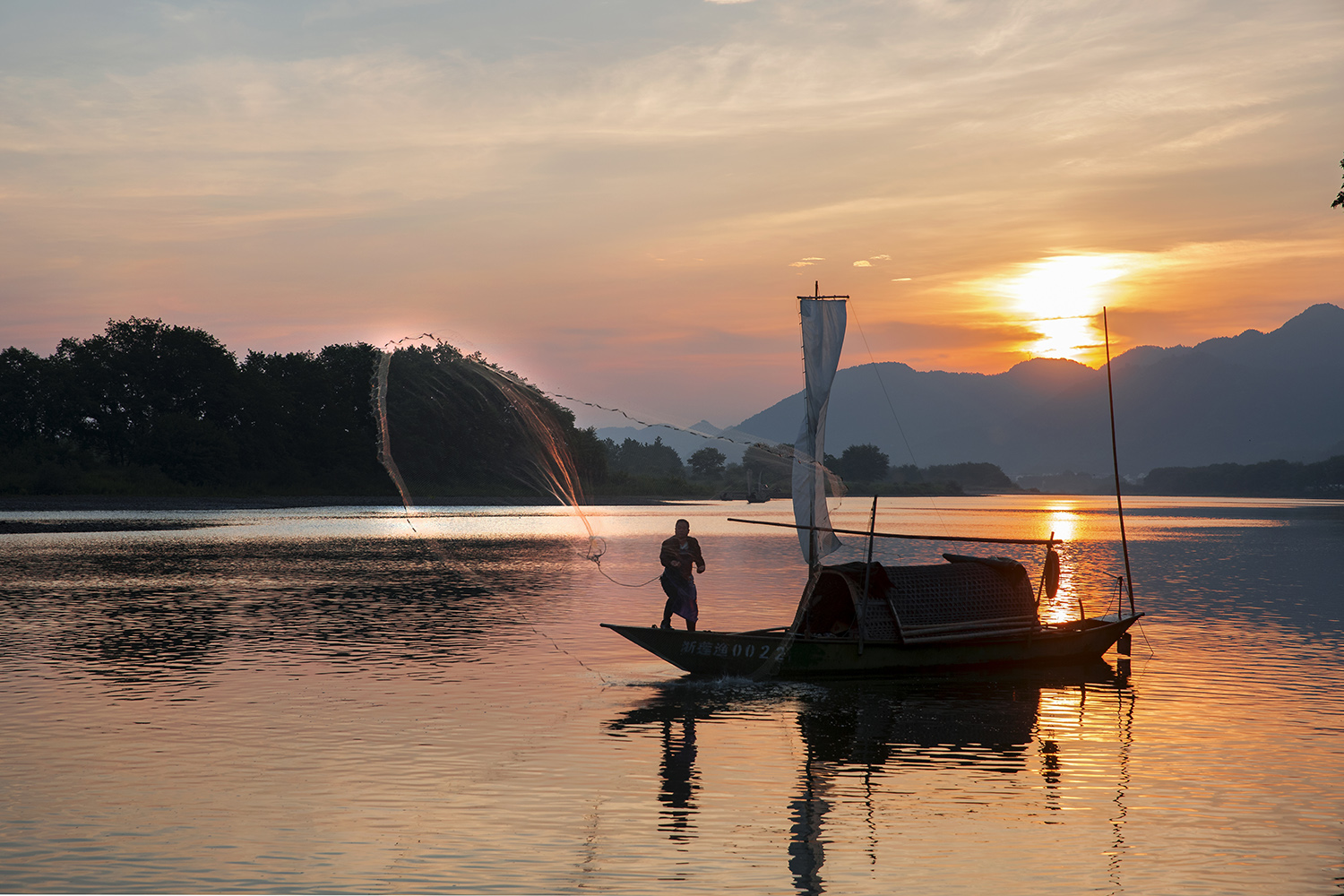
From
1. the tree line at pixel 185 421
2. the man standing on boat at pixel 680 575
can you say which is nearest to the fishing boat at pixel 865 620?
the man standing on boat at pixel 680 575

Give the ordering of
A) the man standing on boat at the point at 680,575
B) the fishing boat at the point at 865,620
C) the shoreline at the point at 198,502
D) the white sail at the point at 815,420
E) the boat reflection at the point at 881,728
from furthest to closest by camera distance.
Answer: the shoreline at the point at 198,502, the white sail at the point at 815,420, the man standing on boat at the point at 680,575, the fishing boat at the point at 865,620, the boat reflection at the point at 881,728

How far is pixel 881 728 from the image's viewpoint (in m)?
21.5

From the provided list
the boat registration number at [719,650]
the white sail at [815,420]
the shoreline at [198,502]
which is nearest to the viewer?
the boat registration number at [719,650]

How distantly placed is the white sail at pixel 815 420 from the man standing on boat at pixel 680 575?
302 centimetres

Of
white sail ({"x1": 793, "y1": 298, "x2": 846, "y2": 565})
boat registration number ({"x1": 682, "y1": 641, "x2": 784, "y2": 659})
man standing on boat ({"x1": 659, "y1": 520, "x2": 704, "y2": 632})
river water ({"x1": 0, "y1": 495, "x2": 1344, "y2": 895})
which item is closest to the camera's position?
river water ({"x1": 0, "y1": 495, "x2": 1344, "y2": 895})

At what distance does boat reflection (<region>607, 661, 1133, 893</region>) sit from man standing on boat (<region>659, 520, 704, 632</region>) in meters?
1.78

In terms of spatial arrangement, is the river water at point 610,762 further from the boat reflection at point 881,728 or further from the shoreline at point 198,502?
the shoreline at point 198,502

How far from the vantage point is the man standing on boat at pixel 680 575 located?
27453 millimetres

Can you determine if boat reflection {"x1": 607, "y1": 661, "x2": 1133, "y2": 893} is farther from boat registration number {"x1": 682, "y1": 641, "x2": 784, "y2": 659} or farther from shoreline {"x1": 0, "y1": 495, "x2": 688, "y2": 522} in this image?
shoreline {"x1": 0, "y1": 495, "x2": 688, "y2": 522}

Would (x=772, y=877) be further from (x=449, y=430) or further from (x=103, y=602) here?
(x=103, y=602)

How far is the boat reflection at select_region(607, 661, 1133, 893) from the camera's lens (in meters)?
15.7

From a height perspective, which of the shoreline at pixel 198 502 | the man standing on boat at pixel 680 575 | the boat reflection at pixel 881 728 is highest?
the shoreline at pixel 198 502

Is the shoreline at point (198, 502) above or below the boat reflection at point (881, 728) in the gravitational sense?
above

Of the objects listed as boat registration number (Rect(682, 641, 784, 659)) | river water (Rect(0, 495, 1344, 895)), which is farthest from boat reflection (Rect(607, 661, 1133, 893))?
boat registration number (Rect(682, 641, 784, 659))
